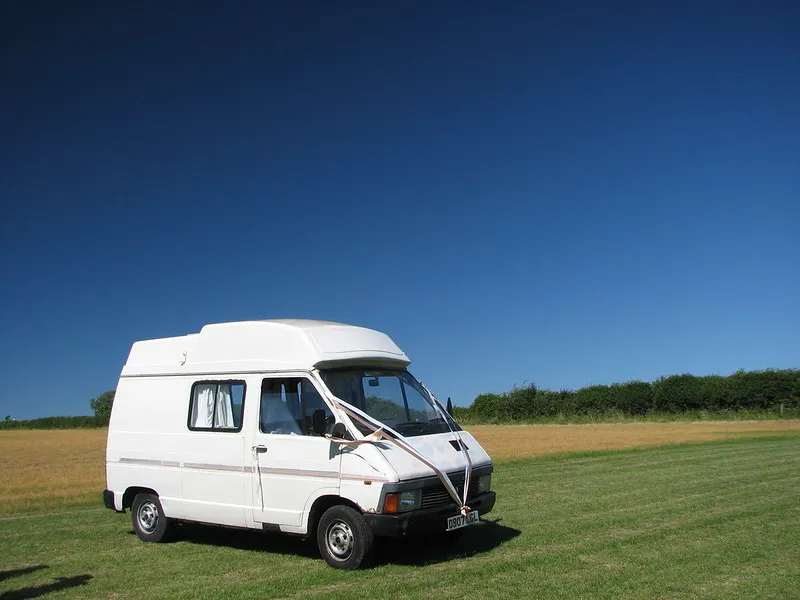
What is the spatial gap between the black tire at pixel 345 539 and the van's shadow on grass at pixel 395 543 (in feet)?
1.68

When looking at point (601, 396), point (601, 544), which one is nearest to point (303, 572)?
point (601, 544)

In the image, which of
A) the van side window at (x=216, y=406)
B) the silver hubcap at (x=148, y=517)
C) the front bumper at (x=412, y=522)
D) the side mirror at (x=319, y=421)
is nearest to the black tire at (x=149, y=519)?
the silver hubcap at (x=148, y=517)

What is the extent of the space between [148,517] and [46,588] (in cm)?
273

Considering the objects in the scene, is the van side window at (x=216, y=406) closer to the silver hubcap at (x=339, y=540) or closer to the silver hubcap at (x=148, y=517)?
the silver hubcap at (x=148, y=517)

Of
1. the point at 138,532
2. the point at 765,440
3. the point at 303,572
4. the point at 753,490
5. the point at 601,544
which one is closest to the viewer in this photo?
the point at 303,572

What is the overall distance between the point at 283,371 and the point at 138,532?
151 inches

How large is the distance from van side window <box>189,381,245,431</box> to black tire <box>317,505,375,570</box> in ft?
6.08

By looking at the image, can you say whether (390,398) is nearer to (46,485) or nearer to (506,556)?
(506,556)

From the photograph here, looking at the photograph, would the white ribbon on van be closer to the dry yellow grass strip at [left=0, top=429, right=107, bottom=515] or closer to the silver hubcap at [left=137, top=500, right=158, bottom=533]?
the silver hubcap at [left=137, top=500, right=158, bottom=533]

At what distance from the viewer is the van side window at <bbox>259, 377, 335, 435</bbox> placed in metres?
9.05

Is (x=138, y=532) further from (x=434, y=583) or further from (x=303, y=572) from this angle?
(x=434, y=583)

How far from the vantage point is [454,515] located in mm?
8688

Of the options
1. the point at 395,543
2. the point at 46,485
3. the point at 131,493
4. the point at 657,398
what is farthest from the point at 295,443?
the point at 657,398

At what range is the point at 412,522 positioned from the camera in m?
8.23
